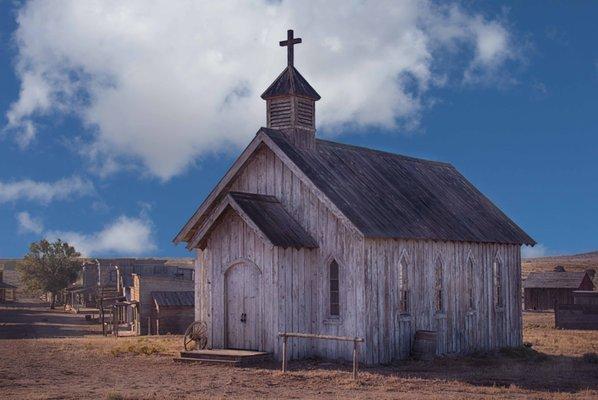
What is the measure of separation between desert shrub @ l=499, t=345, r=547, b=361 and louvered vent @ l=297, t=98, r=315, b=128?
11354 mm

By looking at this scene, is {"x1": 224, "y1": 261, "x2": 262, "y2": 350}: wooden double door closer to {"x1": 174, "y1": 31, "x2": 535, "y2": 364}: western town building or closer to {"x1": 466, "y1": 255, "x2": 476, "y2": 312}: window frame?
{"x1": 174, "y1": 31, "x2": 535, "y2": 364}: western town building

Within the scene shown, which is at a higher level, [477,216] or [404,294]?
[477,216]

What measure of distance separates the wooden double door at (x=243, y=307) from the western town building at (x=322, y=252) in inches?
1.4

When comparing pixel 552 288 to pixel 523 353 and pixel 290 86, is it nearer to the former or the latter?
pixel 523 353

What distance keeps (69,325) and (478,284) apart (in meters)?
35.7

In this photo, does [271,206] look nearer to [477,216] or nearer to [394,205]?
[394,205]

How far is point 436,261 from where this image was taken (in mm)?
28969

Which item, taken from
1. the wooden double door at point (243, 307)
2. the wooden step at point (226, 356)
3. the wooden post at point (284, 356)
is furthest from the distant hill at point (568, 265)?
the wooden post at point (284, 356)

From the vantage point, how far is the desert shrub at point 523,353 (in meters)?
29.4

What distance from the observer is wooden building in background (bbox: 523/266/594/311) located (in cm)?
6397

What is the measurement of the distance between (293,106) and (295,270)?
20.6 ft

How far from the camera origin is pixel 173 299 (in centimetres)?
4738

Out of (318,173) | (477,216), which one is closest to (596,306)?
(477,216)

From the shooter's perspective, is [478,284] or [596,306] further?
[596,306]
